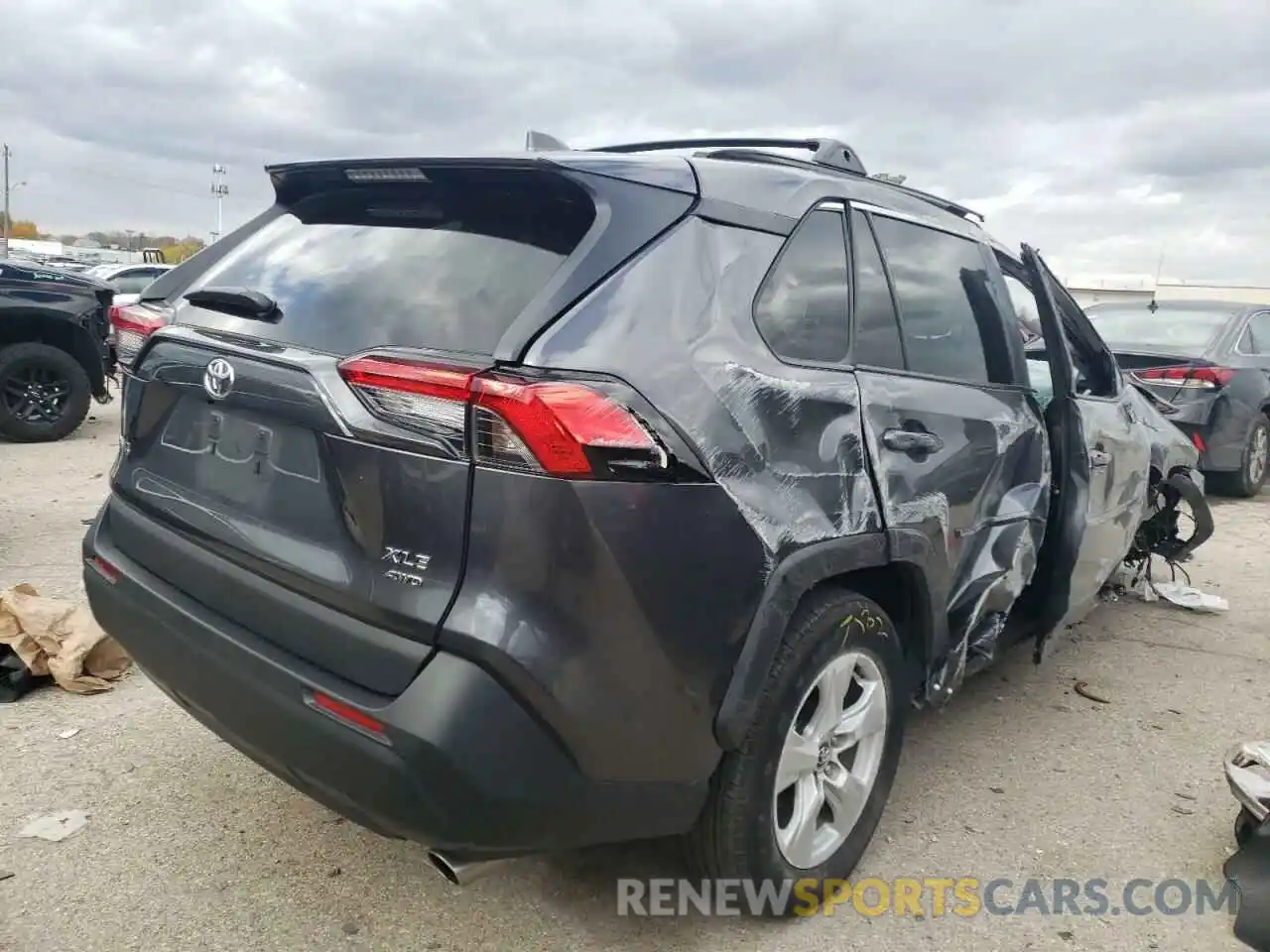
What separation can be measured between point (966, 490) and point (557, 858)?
156cm

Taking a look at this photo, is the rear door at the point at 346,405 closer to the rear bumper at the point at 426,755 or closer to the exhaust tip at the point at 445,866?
the rear bumper at the point at 426,755

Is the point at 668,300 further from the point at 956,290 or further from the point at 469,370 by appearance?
the point at 956,290

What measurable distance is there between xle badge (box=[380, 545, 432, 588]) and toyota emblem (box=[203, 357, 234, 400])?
1.94 ft

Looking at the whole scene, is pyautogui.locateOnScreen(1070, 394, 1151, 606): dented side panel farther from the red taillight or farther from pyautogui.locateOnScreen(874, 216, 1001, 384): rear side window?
the red taillight

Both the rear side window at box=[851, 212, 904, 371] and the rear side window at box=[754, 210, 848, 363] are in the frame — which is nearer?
the rear side window at box=[754, 210, 848, 363]

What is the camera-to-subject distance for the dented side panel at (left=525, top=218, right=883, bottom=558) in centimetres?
183

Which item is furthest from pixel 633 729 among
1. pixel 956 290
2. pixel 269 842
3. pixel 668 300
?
pixel 956 290

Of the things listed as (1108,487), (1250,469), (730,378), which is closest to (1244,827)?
(1108,487)

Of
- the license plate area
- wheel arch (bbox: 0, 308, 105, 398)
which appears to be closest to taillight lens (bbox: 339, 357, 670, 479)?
the license plate area

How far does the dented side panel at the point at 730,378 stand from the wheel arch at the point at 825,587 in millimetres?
50

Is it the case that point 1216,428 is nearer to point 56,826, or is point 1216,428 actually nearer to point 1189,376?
point 1189,376

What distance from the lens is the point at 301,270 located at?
226 cm

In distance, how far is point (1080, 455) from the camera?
3.45 metres

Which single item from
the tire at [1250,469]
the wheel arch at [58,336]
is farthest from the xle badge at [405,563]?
the tire at [1250,469]
